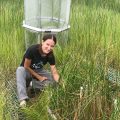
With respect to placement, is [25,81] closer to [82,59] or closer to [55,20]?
[82,59]

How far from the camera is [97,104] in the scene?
102 inches

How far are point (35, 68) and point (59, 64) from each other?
36cm

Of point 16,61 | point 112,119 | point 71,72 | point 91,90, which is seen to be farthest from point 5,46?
point 112,119

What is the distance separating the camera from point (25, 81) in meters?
3.39

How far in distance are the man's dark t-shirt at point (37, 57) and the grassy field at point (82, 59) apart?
0.45 feet

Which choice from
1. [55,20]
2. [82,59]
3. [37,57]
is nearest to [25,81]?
[37,57]

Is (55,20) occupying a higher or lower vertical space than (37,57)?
higher

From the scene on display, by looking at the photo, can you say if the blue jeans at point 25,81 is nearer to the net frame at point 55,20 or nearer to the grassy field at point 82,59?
the grassy field at point 82,59

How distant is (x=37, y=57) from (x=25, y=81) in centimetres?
25

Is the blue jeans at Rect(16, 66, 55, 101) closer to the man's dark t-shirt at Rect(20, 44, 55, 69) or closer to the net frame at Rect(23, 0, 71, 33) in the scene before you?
the man's dark t-shirt at Rect(20, 44, 55, 69)

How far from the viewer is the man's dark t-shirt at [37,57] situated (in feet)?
11.2

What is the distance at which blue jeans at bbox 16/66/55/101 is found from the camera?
3.16m

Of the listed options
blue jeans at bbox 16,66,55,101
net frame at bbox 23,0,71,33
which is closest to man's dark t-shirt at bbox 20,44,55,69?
blue jeans at bbox 16,66,55,101

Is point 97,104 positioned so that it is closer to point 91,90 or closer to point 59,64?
point 91,90
